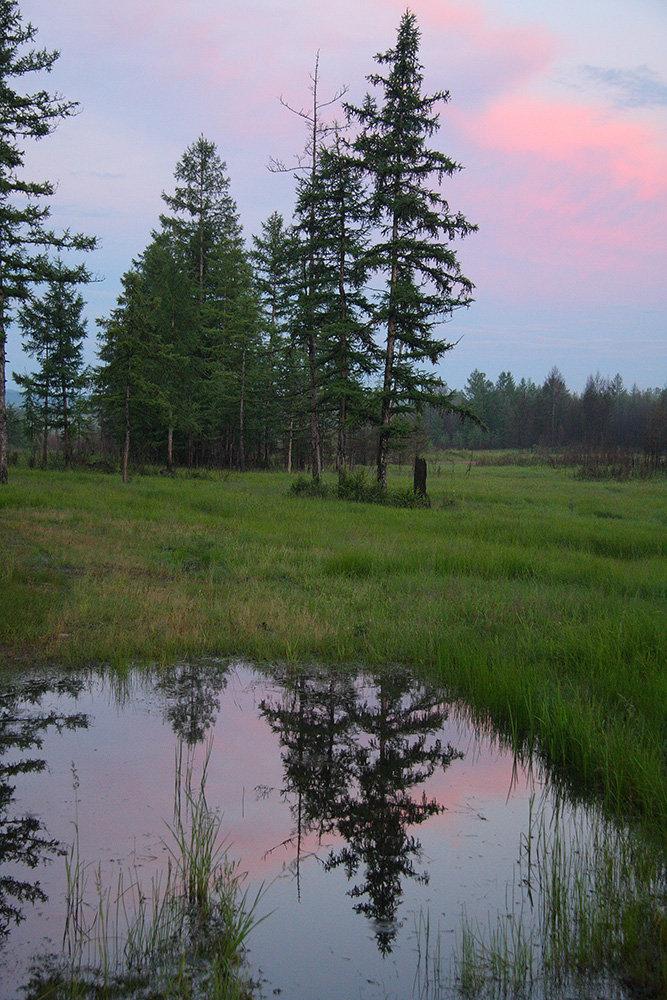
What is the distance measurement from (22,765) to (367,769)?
7.97 ft

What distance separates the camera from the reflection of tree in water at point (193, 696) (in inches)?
220

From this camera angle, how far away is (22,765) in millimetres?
4750

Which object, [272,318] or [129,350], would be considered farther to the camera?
[272,318]

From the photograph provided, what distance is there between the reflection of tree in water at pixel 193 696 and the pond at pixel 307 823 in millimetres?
30

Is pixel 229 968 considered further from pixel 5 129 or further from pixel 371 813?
pixel 5 129

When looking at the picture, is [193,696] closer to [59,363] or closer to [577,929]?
[577,929]

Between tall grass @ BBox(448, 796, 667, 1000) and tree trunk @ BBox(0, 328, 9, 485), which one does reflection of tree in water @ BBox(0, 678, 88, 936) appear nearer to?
tall grass @ BBox(448, 796, 667, 1000)

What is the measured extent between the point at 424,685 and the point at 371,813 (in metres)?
2.51

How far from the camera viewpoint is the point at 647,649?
6.78m

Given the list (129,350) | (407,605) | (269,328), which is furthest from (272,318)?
(407,605)

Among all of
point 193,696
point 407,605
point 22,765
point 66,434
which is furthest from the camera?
point 66,434

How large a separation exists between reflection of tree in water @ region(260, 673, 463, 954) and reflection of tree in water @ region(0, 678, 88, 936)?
1472 mm

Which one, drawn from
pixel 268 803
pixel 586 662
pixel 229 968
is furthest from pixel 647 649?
pixel 229 968

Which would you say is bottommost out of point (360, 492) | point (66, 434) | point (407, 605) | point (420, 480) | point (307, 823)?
point (307, 823)
